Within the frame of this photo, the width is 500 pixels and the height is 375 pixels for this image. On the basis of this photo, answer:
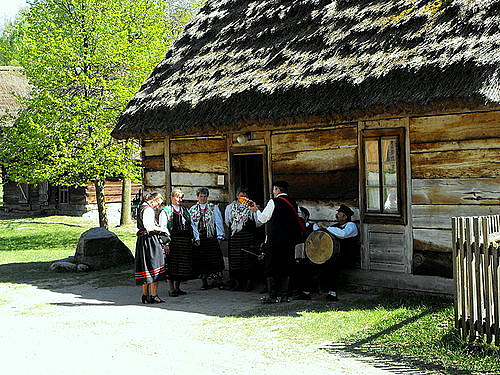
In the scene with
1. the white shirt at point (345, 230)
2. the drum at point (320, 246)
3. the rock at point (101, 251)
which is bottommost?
the rock at point (101, 251)

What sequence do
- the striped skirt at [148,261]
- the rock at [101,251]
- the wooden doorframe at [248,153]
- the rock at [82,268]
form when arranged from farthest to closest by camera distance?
the rock at [101,251] < the rock at [82,268] < the wooden doorframe at [248,153] < the striped skirt at [148,261]

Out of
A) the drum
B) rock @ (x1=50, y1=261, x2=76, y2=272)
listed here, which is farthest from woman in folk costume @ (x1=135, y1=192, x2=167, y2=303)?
rock @ (x1=50, y1=261, x2=76, y2=272)

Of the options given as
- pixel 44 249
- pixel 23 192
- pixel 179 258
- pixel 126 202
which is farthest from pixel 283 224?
pixel 23 192

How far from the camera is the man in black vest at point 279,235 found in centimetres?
880

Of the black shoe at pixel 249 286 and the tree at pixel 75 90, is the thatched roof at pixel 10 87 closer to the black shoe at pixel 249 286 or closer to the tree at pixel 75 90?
the tree at pixel 75 90

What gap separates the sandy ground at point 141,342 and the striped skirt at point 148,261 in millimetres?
379

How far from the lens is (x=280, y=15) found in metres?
11.5

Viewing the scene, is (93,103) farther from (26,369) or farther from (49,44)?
(26,369)

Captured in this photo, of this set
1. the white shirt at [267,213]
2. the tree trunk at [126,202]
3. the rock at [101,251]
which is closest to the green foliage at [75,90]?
the tree trunk at [126,202]

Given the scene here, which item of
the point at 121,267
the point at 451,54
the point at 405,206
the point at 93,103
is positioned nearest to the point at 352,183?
the point at 405,206

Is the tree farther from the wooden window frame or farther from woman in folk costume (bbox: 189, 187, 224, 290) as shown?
woman in folk costume (bbox: 189, 187, 224, 290)

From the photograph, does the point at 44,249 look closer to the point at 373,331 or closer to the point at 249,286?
the point at 249,286

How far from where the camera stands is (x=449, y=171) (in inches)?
327

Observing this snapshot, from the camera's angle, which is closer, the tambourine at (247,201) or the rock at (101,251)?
the tambourine at (247,201)
